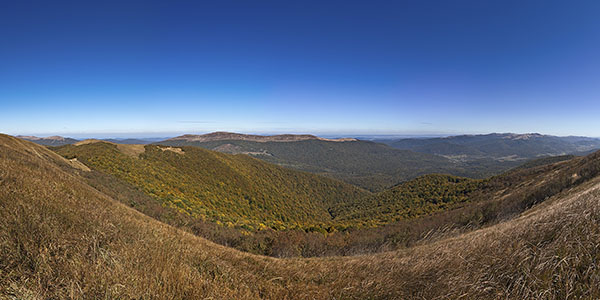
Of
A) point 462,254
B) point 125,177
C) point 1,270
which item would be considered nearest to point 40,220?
point 1,270

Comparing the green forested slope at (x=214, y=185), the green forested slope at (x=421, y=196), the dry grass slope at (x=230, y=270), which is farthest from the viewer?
the green forested slope at (x=421, y=196)

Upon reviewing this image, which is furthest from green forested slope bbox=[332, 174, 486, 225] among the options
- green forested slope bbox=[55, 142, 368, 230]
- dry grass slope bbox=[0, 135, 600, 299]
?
dry grass slope bbox=[0, 135, 600, 299]

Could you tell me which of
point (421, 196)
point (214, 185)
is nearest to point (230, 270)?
point (214, 185)

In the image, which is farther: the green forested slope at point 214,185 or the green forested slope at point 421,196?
the green forested slope at point 421,196

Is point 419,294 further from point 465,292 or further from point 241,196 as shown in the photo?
point 241,196

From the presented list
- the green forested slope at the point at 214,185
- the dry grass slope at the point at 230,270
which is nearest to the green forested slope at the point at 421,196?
the green forested slope at the point at 214,185

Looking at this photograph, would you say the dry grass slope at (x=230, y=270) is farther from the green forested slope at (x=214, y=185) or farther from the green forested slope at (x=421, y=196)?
the green forested slope at (x=421, y=196)

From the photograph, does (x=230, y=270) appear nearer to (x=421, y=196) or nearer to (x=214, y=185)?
(x=214, y=185)

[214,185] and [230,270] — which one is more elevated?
[230,270]
